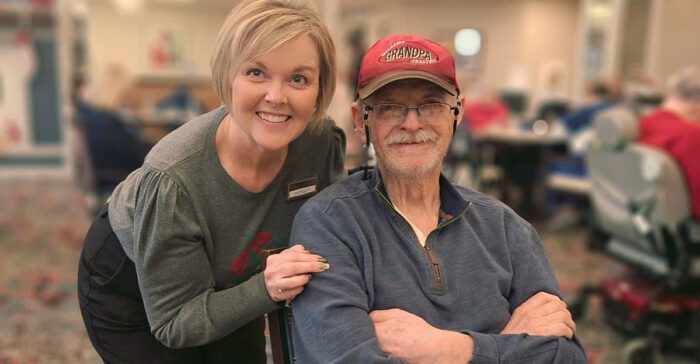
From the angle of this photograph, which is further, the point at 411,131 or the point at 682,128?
the point at 682,128

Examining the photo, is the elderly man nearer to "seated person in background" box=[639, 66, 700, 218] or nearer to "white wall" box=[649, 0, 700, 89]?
"seated person in background" box=[639, 66, 700, 218]

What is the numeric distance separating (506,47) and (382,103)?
32.7 ft

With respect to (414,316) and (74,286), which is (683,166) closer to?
(414,316)

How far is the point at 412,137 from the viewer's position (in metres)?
1.29

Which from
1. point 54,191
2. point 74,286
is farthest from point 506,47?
point 74,286

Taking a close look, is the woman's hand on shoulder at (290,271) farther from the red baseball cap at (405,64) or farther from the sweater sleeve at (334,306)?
the red baseball cap at (405,64)

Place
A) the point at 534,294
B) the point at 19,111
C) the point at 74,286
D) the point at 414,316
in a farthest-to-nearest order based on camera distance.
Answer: the point at 19,111 < the point at 74,286 < the point at 534,294 < the point at 414,316

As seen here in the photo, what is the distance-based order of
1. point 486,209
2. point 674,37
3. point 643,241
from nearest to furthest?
1. point 486,209
2. point 643,241
3. point 674,37

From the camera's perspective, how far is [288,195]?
1363mm

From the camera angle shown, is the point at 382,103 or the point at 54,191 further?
the point at 54,191

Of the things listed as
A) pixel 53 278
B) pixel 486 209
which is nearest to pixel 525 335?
pixel 486 209

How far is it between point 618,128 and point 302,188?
1.89m

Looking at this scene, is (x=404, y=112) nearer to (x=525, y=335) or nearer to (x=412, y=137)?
(x=412, y=137)

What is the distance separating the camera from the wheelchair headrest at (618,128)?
2652 millimetres
